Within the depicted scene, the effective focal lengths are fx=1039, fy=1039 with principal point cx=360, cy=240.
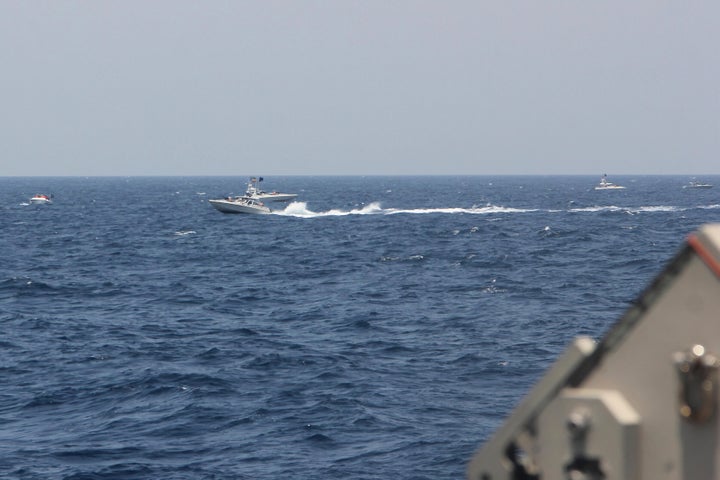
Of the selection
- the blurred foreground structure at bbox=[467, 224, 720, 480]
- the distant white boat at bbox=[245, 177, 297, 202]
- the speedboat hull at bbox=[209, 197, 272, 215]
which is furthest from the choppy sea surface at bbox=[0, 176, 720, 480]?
the distant white boat at bbox=[245, 177, 297, 202]

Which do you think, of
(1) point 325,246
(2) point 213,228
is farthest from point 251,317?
(2) point 213,228

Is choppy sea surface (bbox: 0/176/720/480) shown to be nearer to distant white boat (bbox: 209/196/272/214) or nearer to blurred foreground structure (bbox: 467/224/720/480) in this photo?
blurred foreground structure (bbox: 467/224/720/480)

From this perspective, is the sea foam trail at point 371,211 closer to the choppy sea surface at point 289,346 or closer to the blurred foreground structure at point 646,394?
the choppy sea surface at point 289,346

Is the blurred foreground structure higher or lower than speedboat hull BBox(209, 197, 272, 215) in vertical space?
higher

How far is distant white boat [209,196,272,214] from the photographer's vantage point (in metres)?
93.4

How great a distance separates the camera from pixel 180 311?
1555 inches

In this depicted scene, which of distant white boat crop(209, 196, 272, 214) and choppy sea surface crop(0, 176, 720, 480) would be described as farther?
distant white boat crop(209, 196, 272, 214)

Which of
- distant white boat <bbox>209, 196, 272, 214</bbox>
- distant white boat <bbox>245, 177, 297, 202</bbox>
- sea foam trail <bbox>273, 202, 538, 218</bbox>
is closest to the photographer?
distant white boat <bbox>209, 196, 272, 214</bbox>

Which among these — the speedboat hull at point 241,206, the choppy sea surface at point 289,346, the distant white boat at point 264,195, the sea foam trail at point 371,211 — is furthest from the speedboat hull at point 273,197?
the choppy sea surface at point 289,346

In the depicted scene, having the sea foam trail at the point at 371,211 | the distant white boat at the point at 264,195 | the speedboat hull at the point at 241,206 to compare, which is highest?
the distant white boat at the point at 264,195

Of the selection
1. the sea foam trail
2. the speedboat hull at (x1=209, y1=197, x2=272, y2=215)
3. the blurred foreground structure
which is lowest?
the sea foam trail

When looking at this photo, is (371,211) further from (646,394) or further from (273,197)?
(646,394)

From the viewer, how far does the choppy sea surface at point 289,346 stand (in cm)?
1950

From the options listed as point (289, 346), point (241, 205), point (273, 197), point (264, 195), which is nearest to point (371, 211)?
point (273, 197)
